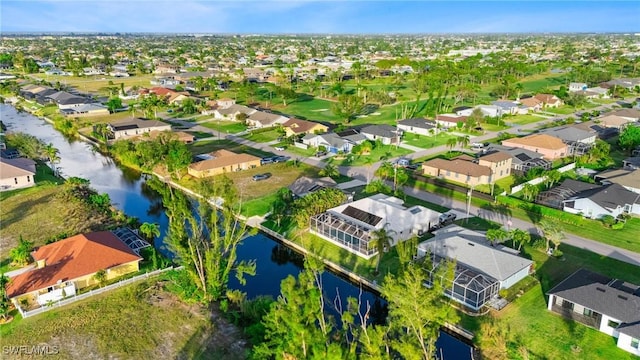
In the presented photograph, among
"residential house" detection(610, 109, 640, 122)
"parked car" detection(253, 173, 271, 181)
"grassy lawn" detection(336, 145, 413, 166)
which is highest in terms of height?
"residential house" detection(610, 109, 640, 122)

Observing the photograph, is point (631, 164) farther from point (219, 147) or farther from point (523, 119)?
point (219, 147)

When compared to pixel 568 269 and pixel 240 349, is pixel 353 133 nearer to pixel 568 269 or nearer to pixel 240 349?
pixel 568 269

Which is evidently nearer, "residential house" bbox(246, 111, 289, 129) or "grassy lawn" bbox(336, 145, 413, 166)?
"grassy lawn" bbox(336, 145, 413, 166)

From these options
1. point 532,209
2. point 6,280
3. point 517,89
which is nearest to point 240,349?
point 6,280

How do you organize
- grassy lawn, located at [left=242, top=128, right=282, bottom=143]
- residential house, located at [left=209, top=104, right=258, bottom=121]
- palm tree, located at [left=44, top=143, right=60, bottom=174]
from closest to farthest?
1. palm tree, located at [left=44, top=143, right=60, bottom=174]
2. grassy lawn, located at [left=242, top=128, right=282, bottom=143]
3. residential house, located at [left=209, top=104, right=258, bottom=121]

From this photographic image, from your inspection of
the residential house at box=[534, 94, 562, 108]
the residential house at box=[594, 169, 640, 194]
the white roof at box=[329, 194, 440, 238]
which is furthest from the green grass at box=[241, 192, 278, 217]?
the residential house at box=[534, 94, 562, 108]

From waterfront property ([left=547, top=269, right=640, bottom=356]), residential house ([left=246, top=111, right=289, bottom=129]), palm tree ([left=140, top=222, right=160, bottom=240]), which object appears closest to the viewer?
waterfront property ([left=547, top=269, right=640, bottom=356])

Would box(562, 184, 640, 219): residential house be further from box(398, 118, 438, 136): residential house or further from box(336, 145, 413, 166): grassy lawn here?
box(398, 118, 438, 136): residential house
